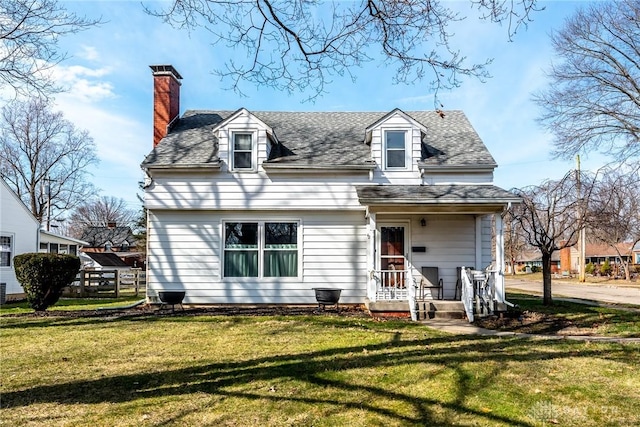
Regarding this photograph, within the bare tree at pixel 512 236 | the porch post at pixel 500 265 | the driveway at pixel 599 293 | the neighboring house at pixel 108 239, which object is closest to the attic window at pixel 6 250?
the porch post at pixel 500 265

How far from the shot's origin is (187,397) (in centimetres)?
498

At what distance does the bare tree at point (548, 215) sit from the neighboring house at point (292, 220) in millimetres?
1674

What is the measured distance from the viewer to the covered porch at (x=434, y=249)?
37.3 feet

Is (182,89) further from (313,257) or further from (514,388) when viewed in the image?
(514,388)

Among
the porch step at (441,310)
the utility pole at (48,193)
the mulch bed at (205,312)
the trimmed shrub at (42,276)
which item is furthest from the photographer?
the utility pole at (48,193)

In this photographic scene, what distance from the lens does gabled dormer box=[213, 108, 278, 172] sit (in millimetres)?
13375

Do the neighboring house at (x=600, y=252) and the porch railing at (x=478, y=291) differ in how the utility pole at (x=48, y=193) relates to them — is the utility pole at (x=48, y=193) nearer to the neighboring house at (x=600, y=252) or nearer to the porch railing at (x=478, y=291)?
the porch railing at (x=478, y=291)

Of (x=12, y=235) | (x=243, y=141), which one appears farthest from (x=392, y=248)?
(x=12, y=235)

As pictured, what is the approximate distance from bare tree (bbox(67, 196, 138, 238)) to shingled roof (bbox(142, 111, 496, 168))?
57.1 metres

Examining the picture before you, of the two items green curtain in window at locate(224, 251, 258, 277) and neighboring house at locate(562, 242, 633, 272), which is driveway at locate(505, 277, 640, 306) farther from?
neighboring house at locate(562, 242, 633, 272)

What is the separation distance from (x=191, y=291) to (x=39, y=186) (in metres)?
33.9

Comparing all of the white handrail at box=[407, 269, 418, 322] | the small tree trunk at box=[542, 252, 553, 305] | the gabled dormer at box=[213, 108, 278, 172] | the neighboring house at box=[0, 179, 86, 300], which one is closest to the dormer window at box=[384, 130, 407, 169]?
the gabled dormer at box=[213, 108, 278, 172]

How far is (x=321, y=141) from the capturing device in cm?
1475

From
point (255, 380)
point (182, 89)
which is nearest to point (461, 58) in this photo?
point (255, 380)
